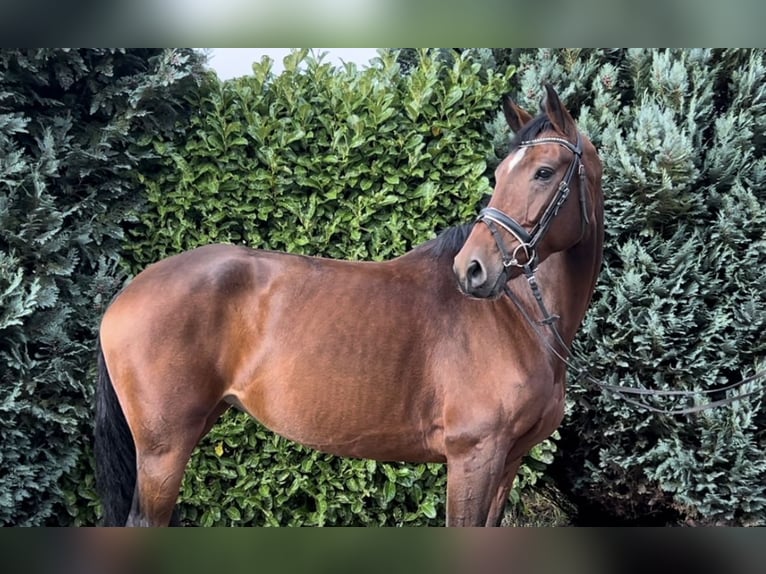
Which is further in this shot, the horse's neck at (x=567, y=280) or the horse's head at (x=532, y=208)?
the horse's neck at (x=567, y=280)

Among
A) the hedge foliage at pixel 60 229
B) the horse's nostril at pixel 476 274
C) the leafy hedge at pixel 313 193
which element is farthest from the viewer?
the leafy hedge at pixel 313 193

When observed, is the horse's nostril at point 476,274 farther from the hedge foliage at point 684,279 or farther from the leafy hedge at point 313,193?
the hedge foliage at point 684,279

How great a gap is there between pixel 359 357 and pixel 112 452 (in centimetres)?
114

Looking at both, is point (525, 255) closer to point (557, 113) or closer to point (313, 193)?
point (557, 113)

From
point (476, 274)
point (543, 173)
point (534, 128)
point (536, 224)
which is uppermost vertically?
point (534, 128)

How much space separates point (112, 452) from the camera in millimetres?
2682

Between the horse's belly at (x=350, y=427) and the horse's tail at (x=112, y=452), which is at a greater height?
the horse's belly at (x=350, y=427)

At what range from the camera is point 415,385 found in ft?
8.41

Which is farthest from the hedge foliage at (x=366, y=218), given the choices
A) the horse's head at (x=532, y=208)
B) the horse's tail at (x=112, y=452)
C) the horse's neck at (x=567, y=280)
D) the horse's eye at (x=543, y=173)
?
the horse's eye at (x=543, y=173)

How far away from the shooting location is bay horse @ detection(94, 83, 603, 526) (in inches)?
95.2

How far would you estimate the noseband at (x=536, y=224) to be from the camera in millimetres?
2261

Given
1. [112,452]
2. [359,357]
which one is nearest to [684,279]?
[359,357]

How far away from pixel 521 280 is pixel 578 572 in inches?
46.3

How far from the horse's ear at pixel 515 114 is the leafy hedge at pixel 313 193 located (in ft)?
4.17
